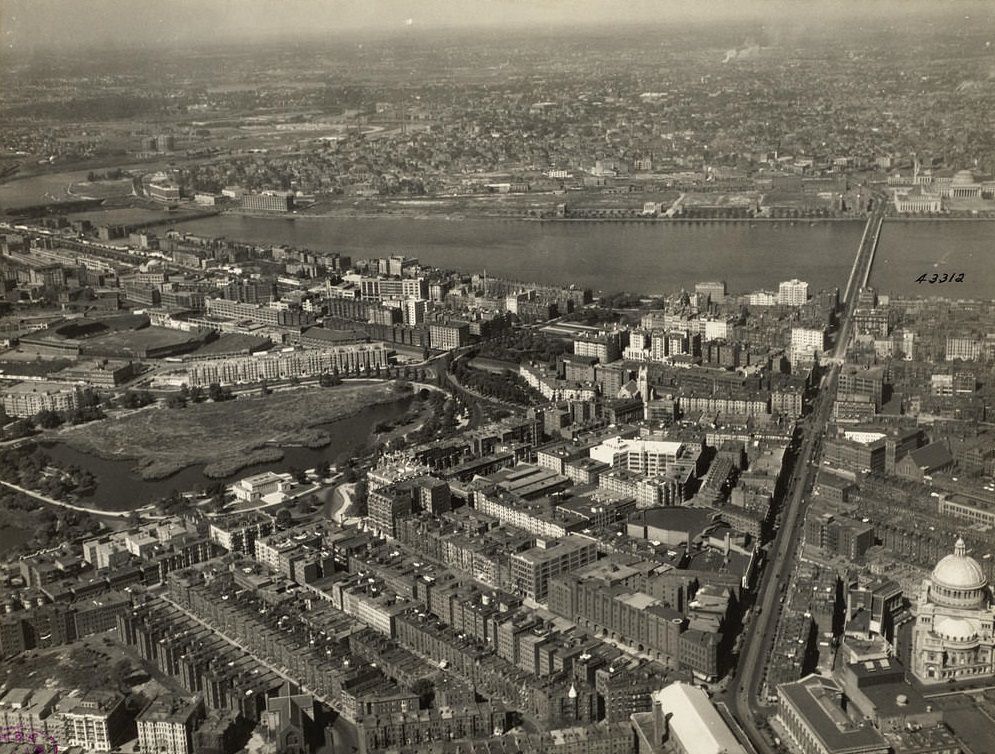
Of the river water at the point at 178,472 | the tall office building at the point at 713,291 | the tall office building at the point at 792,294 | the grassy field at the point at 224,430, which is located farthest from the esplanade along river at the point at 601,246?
the river water at the point at 178,472

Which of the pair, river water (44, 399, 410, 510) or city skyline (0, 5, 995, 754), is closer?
city skyline (0, 5, 995, 754)

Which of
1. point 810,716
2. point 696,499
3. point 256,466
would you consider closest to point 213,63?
point 256,466

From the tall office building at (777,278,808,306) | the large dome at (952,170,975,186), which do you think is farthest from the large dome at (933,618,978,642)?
the large dome at (952,170,975,186)

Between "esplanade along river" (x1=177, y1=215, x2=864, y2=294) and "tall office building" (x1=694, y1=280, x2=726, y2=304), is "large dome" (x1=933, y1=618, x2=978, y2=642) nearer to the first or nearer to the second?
"tall office building" (x1=694, y1=280, x2=726, y2=304)

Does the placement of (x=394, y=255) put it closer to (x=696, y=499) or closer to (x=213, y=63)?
(x=213, y=63)

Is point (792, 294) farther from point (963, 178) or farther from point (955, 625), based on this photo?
point (955, 625)

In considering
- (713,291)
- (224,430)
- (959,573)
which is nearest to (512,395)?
(224,430)
